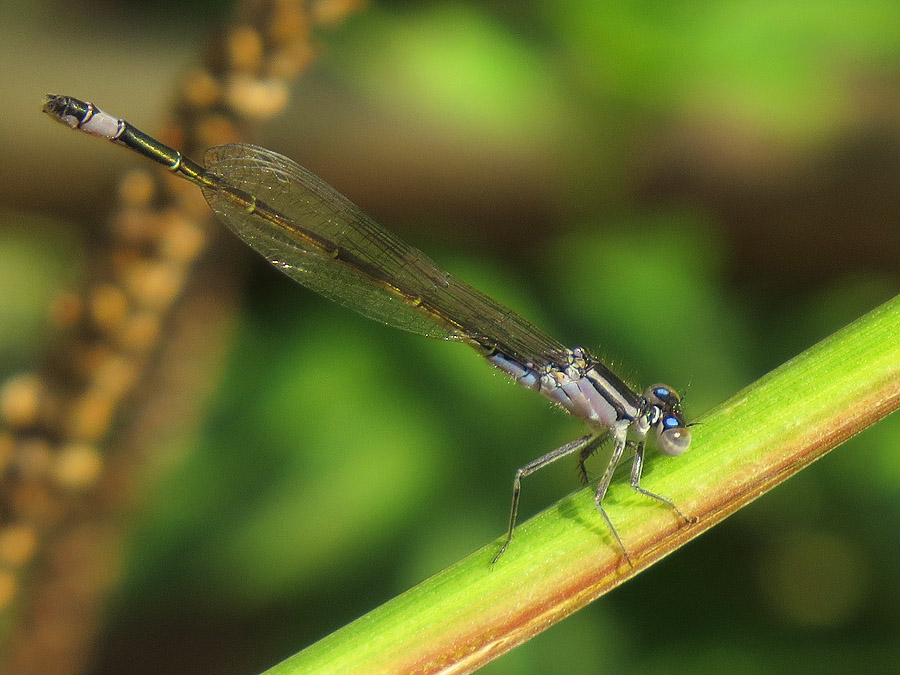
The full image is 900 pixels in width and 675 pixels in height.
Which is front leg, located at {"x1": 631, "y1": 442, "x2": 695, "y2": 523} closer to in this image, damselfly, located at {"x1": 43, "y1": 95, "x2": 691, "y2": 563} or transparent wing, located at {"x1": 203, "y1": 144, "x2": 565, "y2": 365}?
damselfly, located at {"x1": 43, "y1": 95, "x2": 691, "y2": 563}

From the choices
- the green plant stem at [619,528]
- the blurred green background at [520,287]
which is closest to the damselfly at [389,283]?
the blurred green background at [520,287]

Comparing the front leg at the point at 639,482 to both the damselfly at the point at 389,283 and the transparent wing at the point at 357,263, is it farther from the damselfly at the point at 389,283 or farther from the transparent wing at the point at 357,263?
the transparent wing at the point at 357,263

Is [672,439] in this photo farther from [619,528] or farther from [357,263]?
[357,263]

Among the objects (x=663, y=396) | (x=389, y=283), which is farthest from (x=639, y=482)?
(x=389, y=283)

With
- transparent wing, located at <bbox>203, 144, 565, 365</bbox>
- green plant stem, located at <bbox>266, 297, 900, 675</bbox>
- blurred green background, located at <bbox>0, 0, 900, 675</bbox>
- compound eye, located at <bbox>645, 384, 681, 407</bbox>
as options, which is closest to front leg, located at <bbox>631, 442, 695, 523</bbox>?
green plant stem, located at <bbox>266, 297, 900, 675</bbox>

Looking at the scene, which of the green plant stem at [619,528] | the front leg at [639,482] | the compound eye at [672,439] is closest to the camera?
the green plant stem at [619,528]

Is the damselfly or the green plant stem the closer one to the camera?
the green plant stem

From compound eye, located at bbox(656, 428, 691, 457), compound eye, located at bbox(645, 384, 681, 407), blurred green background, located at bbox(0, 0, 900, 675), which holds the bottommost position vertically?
compound eye, located at bbox(656, 428, 691, 457)

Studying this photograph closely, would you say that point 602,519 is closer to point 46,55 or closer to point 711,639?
point 711,639
